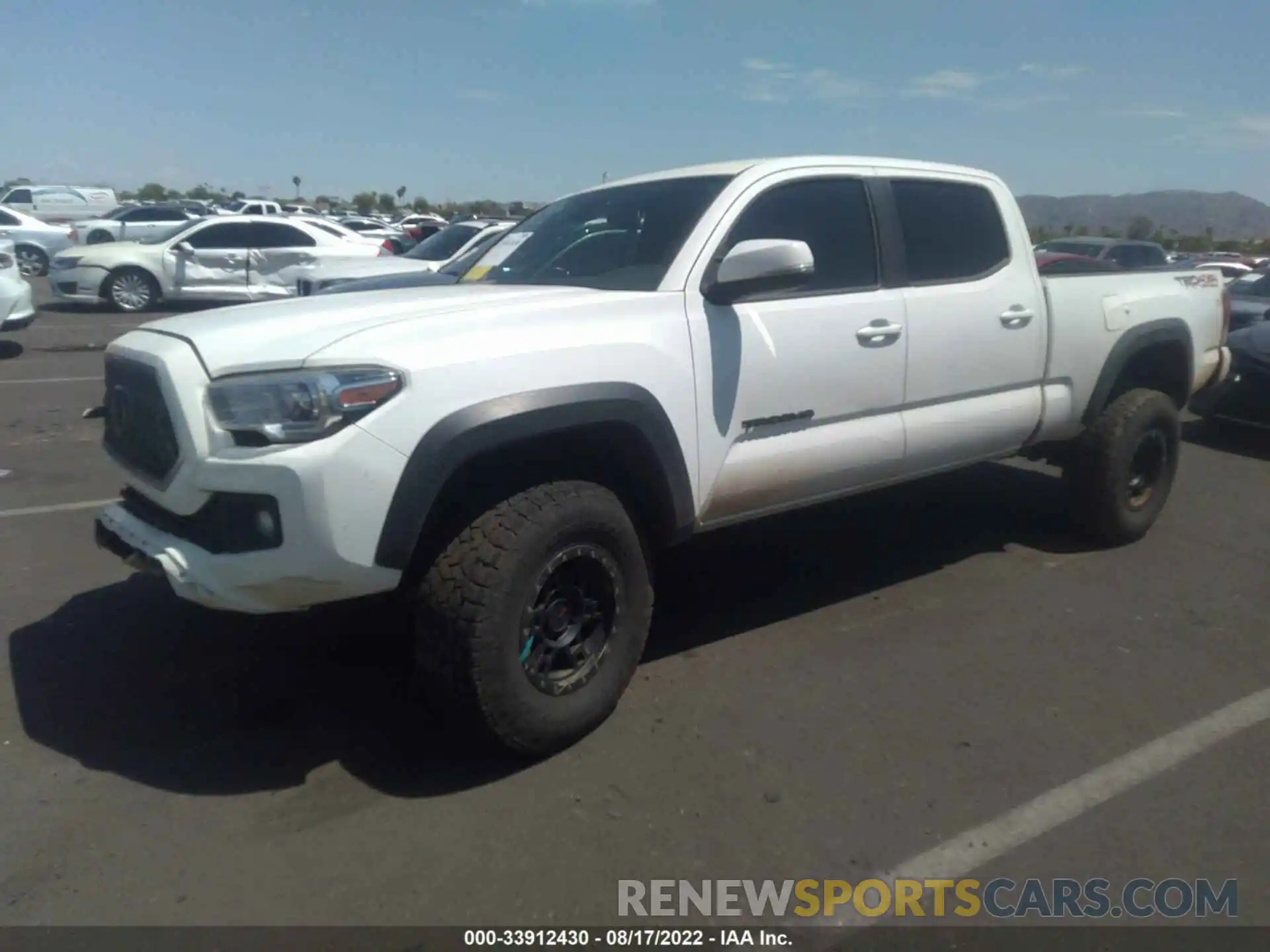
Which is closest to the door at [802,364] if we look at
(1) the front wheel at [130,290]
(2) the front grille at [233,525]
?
(2) the front grille at [233,525]

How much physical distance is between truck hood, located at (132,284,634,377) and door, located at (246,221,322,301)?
547 inches

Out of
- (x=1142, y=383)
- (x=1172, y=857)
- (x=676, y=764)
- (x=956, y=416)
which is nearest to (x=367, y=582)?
(x=676, y=764)

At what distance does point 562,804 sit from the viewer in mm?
3305

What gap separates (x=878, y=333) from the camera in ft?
14.5

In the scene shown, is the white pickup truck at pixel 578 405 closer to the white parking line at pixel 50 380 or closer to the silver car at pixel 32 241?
the white parking line at pixel 50 380

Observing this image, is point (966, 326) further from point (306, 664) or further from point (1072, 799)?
point (306, 664)

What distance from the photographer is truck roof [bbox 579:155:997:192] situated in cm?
441

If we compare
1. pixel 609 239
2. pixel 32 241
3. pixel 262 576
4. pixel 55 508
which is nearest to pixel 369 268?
pixel 55 508

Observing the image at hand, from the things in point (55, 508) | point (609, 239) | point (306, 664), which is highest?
point (609, 239)

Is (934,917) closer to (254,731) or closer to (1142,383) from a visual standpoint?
(254,731)

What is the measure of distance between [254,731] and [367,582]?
98 centimetres

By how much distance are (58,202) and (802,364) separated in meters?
34.6

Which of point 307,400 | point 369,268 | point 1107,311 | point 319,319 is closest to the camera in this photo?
point 307,400

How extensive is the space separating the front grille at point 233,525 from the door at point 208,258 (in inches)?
595
